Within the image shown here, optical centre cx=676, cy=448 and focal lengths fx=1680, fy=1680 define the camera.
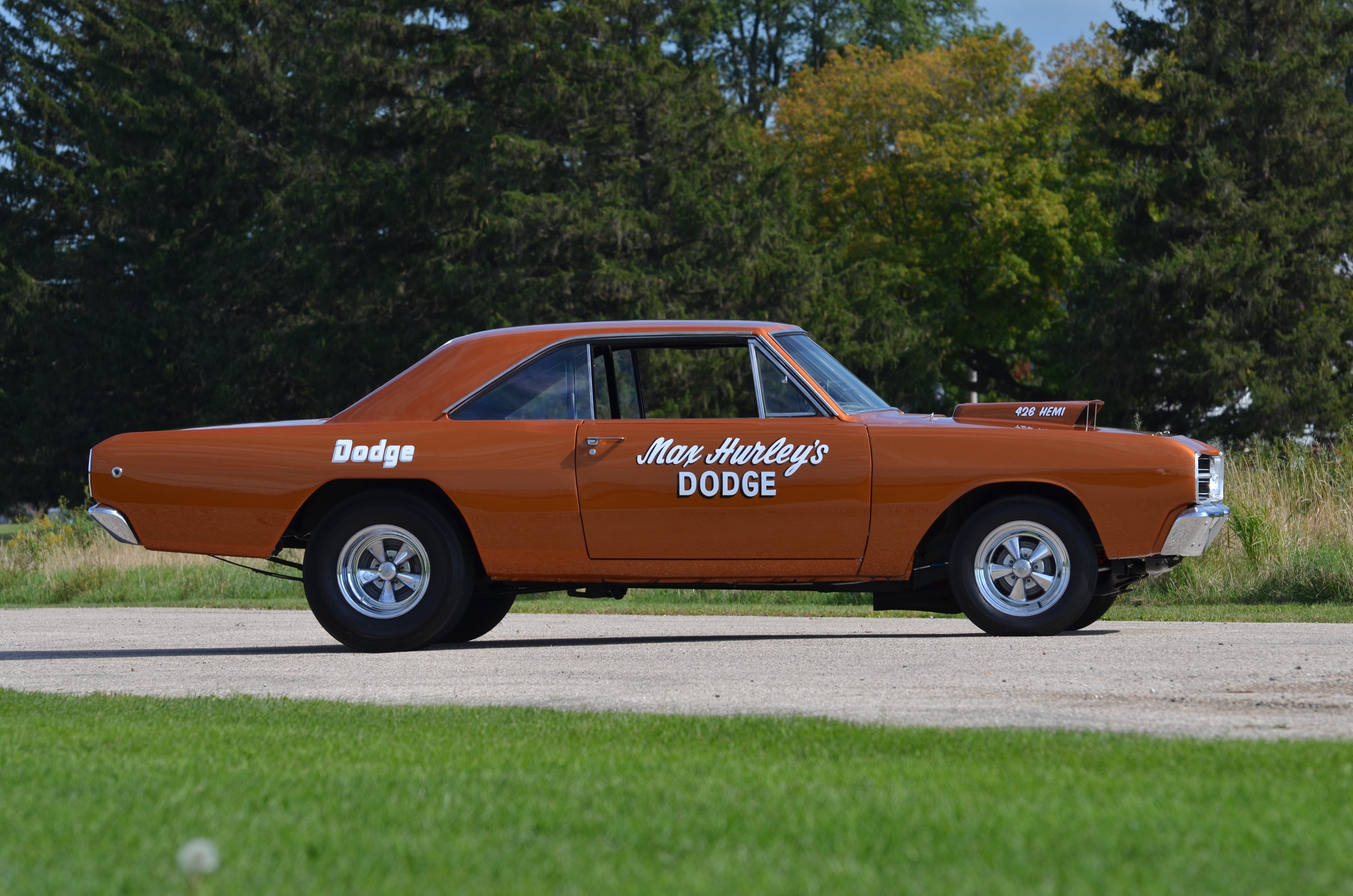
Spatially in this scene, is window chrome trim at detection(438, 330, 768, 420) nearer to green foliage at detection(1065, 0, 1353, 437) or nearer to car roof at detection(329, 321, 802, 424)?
car roof at detection(329, 321, 802, 424)

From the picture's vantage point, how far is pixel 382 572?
9.37 m

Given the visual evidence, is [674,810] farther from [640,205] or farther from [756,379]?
[640,205]

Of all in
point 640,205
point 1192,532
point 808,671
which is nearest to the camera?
point 808,671

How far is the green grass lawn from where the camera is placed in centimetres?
340

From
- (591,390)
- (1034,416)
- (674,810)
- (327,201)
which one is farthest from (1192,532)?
(327,201)

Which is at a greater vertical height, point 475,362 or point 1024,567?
point 475,362

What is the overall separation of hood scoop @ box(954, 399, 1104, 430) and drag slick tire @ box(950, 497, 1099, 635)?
47 cm

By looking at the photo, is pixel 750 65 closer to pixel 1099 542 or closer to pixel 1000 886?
pixel 1099 542

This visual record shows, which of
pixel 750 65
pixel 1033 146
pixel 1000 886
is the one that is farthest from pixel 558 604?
pixel 750 65

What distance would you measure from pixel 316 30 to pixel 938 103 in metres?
17.0

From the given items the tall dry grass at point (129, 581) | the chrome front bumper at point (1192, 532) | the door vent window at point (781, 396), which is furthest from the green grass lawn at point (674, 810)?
the tall dry grass at point (129, 581)

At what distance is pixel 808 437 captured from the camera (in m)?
9.15

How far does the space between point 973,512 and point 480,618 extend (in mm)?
3172

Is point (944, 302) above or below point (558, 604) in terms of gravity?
above
